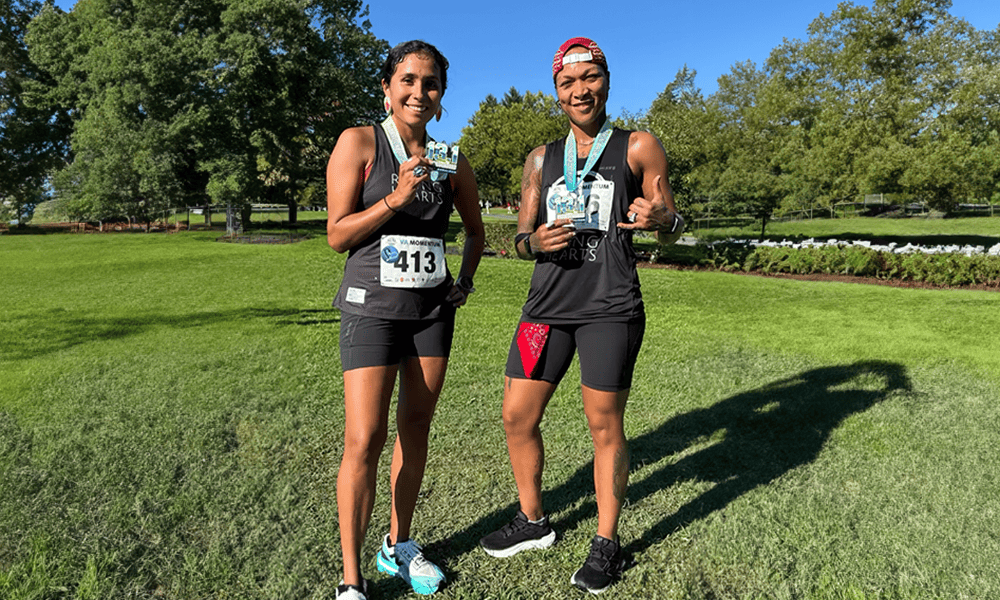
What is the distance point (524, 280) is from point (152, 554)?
1185 cm

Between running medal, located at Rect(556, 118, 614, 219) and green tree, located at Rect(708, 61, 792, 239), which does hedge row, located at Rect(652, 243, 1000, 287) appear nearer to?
green tree, located at Rect(708, 61, 792, 239)

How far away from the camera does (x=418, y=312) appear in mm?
2688

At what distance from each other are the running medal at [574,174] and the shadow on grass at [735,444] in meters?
1.95

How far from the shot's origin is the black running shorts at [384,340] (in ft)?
8.55

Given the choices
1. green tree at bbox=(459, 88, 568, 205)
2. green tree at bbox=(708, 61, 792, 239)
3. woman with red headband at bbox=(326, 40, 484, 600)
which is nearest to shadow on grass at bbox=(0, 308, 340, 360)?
woman with red headband at bbox=(326, 40, 484, 600)

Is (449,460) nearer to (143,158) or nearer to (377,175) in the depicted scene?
(377,175)

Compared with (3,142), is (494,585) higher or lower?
lower

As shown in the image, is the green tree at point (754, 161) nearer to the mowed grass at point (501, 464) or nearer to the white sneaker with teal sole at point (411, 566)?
the mowed grass at point (501, 464)

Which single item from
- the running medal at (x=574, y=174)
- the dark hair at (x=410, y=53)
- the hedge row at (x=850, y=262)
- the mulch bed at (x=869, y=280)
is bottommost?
the mulch bed at (x=869, y=280)

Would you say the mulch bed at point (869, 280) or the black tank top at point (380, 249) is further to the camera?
the mulch bed at point (869, 280)

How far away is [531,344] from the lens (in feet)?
10.0

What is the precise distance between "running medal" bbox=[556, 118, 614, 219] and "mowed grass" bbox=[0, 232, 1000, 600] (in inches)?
73.6

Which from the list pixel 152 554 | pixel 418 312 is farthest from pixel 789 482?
pixel 152 554

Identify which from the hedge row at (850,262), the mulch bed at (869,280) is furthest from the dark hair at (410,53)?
the hedge row at (850,262)
